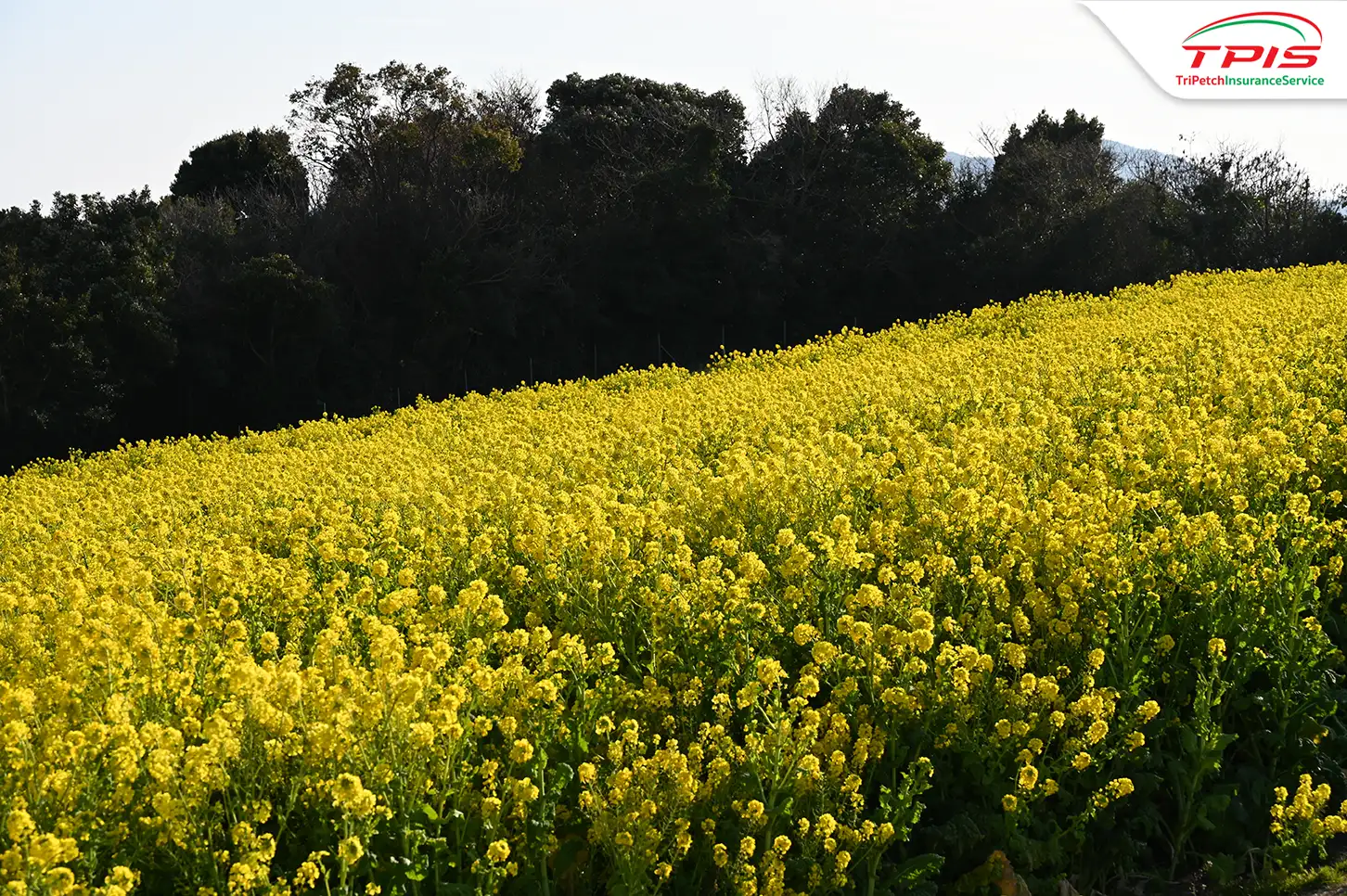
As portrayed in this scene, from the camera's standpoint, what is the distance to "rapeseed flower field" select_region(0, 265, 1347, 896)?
3650mm

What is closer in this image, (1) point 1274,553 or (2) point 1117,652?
(2) point 1117,652

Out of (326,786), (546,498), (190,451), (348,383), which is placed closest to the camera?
(326,786)

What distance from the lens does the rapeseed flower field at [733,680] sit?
365 cm

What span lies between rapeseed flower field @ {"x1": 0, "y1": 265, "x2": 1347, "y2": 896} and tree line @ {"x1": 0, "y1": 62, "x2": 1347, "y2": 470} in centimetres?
1824

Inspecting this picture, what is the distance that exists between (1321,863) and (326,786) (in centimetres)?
327

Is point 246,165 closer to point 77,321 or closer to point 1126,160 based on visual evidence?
point 77,321

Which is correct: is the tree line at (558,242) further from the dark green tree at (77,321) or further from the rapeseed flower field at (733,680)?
the rapeseed flower field at (733,680)

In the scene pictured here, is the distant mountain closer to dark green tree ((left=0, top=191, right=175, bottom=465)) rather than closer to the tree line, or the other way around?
the tree line

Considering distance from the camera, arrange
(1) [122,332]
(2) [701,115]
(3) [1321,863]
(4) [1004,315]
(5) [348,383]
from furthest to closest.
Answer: (2) [701,115]
(5) [348,383]
(1) [122,332]
(4) [1004,315]
(3) [1321,863]

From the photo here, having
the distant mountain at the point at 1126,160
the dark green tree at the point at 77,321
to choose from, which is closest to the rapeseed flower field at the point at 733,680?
the dark green tree at the point at 77,321

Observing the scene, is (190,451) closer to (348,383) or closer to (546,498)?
(546,498)

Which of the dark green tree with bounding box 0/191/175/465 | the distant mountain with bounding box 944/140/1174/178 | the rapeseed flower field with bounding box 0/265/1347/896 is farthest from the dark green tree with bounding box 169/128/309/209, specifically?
the rapeseed flower field with bounding box 0/265/1347/896

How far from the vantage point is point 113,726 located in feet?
12.2

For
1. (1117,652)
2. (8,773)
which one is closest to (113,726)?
(8,773)
